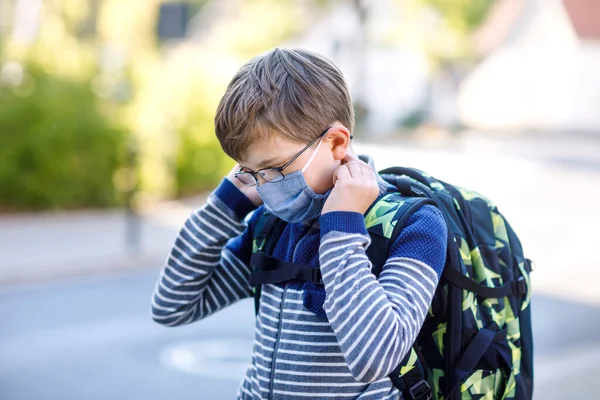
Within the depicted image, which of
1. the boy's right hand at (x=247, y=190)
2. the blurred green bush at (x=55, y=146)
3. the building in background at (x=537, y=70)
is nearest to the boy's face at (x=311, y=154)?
the boy's right hand at (x=247, y=190)

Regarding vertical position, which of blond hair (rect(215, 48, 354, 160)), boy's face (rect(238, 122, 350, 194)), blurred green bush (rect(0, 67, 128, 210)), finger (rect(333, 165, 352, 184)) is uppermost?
blurred green bush (rect(0, 67, 128, 210))

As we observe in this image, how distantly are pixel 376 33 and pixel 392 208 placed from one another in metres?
41.3

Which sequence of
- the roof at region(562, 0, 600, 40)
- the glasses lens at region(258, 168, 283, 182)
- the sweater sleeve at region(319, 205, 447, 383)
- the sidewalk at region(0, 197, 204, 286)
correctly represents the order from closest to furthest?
the sweater sleeve at region(319, 205, 447, 383) → the glasses lens at region(258, 168, 283, 182) → the sidewalk at region(0, 197, 204, 286) → the roof at region(562, 0, 600, 40)

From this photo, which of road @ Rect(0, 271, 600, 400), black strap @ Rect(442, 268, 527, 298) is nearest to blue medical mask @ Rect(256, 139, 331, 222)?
black strap @ Rect(442, 268, 527, 298)

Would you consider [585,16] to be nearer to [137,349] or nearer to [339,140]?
[137,349]

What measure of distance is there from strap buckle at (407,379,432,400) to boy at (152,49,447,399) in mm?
33

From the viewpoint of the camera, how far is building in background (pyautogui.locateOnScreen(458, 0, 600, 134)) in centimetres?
3553

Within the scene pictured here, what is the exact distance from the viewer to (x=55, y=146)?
43.1ft

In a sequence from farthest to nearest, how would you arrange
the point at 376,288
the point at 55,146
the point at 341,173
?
the point at 55,146
the point at 341,173
the point at 376,288

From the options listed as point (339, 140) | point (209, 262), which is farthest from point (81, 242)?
point (339, 140)

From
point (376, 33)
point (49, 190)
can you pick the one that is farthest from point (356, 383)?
point (376, 33)

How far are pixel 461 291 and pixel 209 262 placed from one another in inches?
25.5

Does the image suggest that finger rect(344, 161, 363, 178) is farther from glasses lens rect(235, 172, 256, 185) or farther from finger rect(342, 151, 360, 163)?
glasses lens rect(235, 172, 256, 185)

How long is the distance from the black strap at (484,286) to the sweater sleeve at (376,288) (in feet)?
0.35
